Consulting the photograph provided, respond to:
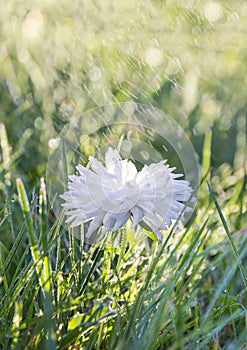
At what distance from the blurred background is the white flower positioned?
59 centimetres

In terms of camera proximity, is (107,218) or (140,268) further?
(140,268)

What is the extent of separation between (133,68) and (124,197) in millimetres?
859

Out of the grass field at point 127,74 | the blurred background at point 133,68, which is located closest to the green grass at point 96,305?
the grass field at point 127,74

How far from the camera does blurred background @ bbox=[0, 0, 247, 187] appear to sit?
131 cm

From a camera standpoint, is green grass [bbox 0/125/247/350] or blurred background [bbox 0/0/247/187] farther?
blurred background [bbox 0/0/247/187]

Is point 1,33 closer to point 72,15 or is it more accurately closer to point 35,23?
point 35,23

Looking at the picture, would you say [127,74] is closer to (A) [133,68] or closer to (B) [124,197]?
(A) [133,68]

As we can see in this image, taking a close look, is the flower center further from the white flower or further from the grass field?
the grass field

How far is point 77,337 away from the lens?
571mm

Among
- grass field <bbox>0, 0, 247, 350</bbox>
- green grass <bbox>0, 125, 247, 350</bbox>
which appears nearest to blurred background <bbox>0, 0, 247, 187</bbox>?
grass field <bbox>0, 0, 247, 350</bbox>

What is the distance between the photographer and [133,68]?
1.42 meters

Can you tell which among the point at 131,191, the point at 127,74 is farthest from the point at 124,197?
the point at 127,74

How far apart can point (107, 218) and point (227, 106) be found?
0.92 metres

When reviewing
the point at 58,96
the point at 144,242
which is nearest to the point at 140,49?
the point at 58,96
